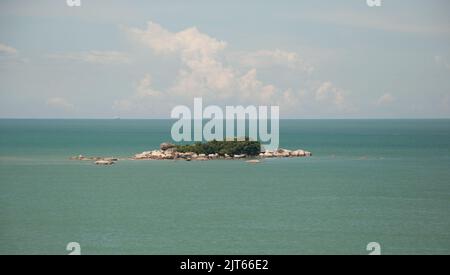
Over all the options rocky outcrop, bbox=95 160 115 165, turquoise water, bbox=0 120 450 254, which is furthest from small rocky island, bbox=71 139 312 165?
rocky outcrop, bbox=95 160 115 165

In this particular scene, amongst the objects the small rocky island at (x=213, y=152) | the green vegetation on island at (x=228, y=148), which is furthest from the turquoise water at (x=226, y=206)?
the green vegetation on island at (x=228, y=148)

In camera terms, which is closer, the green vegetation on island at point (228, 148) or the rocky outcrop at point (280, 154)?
the green vegetation on island at point (228, 148)

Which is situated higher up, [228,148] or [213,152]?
[228,148]

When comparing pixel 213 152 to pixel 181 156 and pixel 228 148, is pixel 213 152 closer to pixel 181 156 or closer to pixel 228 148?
pixel 228 148

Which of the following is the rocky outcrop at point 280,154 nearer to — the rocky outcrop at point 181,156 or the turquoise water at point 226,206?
the rocky outcrop at point 181,156

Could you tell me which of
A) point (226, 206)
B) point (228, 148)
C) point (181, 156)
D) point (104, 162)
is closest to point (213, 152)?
point (228, 148)

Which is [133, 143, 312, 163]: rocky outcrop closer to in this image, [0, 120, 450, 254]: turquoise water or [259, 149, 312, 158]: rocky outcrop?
[259, 149, 312, 158]: rocky outcrop
